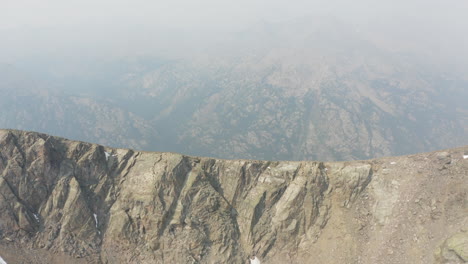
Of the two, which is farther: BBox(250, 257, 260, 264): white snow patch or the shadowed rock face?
BBox(250, 257, 260, 264): white snow patch

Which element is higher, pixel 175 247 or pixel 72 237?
pixel 72 237

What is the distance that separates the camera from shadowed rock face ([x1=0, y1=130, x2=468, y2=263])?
156ft

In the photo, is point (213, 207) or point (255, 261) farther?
point (213, 207)

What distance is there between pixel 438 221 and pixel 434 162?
13.9 meters

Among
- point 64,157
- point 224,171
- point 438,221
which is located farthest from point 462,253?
point 64,157

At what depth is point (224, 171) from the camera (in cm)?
5894

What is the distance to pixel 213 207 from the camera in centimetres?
5453

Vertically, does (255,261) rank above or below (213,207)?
below

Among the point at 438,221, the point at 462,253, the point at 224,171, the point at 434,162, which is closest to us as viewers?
the point at 462,253

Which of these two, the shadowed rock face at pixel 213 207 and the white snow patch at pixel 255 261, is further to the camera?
the white snow patch at pixel 255 261

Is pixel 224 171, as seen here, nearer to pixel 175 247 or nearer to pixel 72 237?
pixel 175 247

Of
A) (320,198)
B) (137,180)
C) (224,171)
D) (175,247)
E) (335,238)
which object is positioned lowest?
(335,238)

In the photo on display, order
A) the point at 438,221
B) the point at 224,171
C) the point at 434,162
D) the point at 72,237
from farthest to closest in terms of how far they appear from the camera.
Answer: the point at 224,171 → the point at 434,162 → the point at 72,237 → the point at 438,221

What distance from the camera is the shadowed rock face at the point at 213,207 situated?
47406 millimetres
